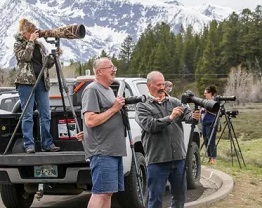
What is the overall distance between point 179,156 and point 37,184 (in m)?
2.23

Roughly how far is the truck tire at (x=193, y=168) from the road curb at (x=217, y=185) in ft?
1.28

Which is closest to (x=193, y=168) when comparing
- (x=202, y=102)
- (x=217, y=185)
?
(x=217, y=185)

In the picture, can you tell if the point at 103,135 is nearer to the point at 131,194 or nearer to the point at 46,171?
the point at 46,171

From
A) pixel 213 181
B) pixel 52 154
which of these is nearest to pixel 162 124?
pixel 52 154

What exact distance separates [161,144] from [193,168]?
3.39 meters

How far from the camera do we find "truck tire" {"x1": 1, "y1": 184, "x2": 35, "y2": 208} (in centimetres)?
809

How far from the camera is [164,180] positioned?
6.35 m

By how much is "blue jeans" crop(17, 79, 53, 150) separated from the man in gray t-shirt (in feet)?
5.59

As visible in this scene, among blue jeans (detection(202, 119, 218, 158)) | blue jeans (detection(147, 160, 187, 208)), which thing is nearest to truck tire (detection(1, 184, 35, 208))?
blue jeans (detection(147, 160, 187, 208))

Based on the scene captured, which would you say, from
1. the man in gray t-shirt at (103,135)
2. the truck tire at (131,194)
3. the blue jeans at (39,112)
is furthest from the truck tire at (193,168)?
the man in gray t-shirt at (103,135)

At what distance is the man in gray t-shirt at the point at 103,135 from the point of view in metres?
5.74

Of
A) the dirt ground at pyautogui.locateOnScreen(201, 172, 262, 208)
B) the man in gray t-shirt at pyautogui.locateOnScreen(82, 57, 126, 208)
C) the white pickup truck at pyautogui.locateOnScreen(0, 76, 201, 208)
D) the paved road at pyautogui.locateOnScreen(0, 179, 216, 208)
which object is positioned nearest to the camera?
the man in gray t-shirt at pyautogui.locateOnScreen(82, 57, 126, 208)

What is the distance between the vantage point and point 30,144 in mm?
7383

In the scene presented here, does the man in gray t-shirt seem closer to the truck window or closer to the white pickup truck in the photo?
the white pickup truck
